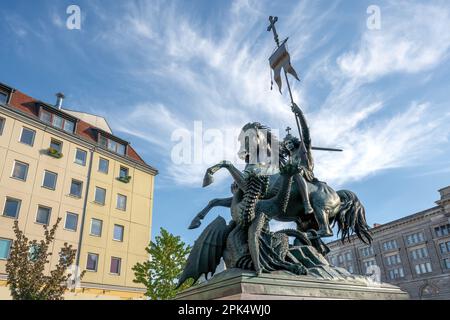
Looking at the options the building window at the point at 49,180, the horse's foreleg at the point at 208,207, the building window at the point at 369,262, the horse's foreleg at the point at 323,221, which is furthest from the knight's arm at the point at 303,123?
the building window at the point at 369,262

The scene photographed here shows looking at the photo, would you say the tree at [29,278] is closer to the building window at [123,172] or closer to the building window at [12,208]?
the building window at [12,208]

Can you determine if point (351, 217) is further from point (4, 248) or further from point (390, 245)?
point (390, 245)

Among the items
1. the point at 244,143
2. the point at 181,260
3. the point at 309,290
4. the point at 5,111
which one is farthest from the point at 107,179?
the point at 309,290

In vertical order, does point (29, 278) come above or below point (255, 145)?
below

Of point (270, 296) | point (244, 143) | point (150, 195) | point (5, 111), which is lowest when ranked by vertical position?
point (270, 296)

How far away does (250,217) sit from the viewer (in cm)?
604

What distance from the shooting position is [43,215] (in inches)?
1101

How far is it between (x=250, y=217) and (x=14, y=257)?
53.1 feet

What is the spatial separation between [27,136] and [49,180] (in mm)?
4029

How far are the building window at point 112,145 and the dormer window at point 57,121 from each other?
3197 millimetres

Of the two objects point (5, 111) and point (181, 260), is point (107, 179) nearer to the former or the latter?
→ point (5, 111)

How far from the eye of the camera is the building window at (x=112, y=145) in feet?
117

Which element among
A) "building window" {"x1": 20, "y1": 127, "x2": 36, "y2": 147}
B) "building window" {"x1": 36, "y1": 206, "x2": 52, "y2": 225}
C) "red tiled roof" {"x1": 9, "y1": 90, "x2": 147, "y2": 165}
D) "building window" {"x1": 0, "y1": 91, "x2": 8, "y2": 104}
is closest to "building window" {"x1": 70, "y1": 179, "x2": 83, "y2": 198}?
"building window" {"x1": 36, "y1": 206, "x2": 52, "y2": 225}

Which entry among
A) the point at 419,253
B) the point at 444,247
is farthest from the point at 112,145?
the point at 419,253
